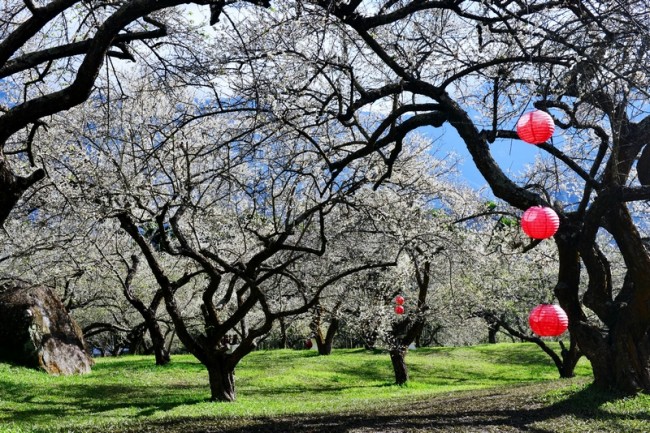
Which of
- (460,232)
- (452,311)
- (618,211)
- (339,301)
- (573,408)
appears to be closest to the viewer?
(573,408)

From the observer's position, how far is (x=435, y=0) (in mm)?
7652

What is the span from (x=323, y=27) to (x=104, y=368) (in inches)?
654

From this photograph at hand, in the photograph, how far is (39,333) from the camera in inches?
684

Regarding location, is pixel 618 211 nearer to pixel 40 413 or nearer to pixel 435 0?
pixel 435 0

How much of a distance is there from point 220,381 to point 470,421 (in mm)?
6602

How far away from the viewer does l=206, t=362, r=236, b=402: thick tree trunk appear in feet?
42.3

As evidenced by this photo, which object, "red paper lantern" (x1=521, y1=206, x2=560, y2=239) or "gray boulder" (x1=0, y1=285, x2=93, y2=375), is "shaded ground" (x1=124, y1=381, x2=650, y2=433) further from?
"gray boulder" (x1=0, y1=285, x2=93, y2=375)

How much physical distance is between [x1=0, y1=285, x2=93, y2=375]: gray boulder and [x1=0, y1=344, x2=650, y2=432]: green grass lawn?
69cm

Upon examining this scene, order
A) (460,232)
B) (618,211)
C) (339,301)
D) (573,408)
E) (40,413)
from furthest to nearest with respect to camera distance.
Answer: (339,301), (460,232), (40,413), (618,211), (573,408)

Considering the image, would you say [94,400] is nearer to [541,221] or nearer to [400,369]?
[400,369]

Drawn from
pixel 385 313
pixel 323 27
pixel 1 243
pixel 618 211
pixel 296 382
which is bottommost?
pixel 296 382

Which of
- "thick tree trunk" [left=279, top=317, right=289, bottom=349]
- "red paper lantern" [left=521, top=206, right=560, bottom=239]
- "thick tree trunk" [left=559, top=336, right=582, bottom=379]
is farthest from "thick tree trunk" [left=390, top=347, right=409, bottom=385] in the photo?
"red paper lantern" [left=521, top=206, right=560, bottom=239]

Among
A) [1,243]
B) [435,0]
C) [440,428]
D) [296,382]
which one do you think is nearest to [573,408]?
[440,428]

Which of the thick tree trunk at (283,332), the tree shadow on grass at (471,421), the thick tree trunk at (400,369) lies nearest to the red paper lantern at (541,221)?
the tree shadow on grass at (471,421)
